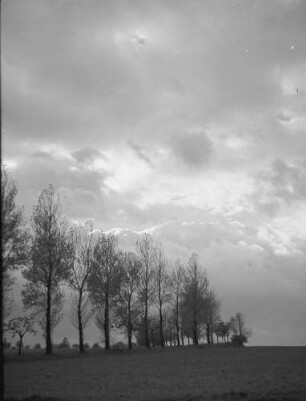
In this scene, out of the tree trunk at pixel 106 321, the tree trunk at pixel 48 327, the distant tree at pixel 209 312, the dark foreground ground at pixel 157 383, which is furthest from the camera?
the distant tree at pixel 209 312

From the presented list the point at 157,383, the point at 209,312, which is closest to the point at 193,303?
the point at 209,312

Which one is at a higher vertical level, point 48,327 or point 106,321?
point 48,327

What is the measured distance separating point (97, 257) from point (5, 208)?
66.2 ft

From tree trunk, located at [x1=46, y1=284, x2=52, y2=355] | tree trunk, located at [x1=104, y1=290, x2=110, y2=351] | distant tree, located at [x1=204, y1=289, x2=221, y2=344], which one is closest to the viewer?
tree trunk, located at [x1=46, y1=284, x2=52, y2=355]

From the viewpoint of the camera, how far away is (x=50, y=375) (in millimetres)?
25859

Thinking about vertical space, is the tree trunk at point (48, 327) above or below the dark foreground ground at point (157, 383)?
above

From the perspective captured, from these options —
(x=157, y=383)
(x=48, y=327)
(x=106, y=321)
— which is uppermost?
(x=48, y=327)

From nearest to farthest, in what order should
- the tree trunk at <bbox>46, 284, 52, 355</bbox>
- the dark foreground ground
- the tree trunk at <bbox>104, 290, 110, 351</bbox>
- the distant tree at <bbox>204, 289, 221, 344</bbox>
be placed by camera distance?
the dark foreground ground, the tree trunk at <bbox>46, 284, 52, 355</bbox>, the tree trunk at <bbox>104, 290, 110, 351</bbox>, the distant tree at <bbox>204, 289, 221, 344</bbox>

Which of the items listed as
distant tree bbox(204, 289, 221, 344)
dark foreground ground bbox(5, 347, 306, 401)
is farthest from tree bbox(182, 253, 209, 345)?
dark foreground ground bbox(5, 347, 306, 401)

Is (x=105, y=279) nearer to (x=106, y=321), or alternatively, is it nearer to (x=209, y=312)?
(x=106, y=321)

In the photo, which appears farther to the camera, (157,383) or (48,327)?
(48,327)

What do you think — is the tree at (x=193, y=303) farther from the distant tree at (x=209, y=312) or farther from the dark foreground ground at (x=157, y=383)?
the dark foreground ground at (x=157, y=383)

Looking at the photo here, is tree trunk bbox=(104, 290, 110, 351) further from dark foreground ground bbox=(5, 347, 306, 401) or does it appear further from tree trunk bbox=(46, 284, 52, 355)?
dark foreground ground bbox=(5, 347, 306, 401)

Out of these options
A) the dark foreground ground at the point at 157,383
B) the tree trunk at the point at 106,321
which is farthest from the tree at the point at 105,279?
the dark foreground ground at the point at 157,383
